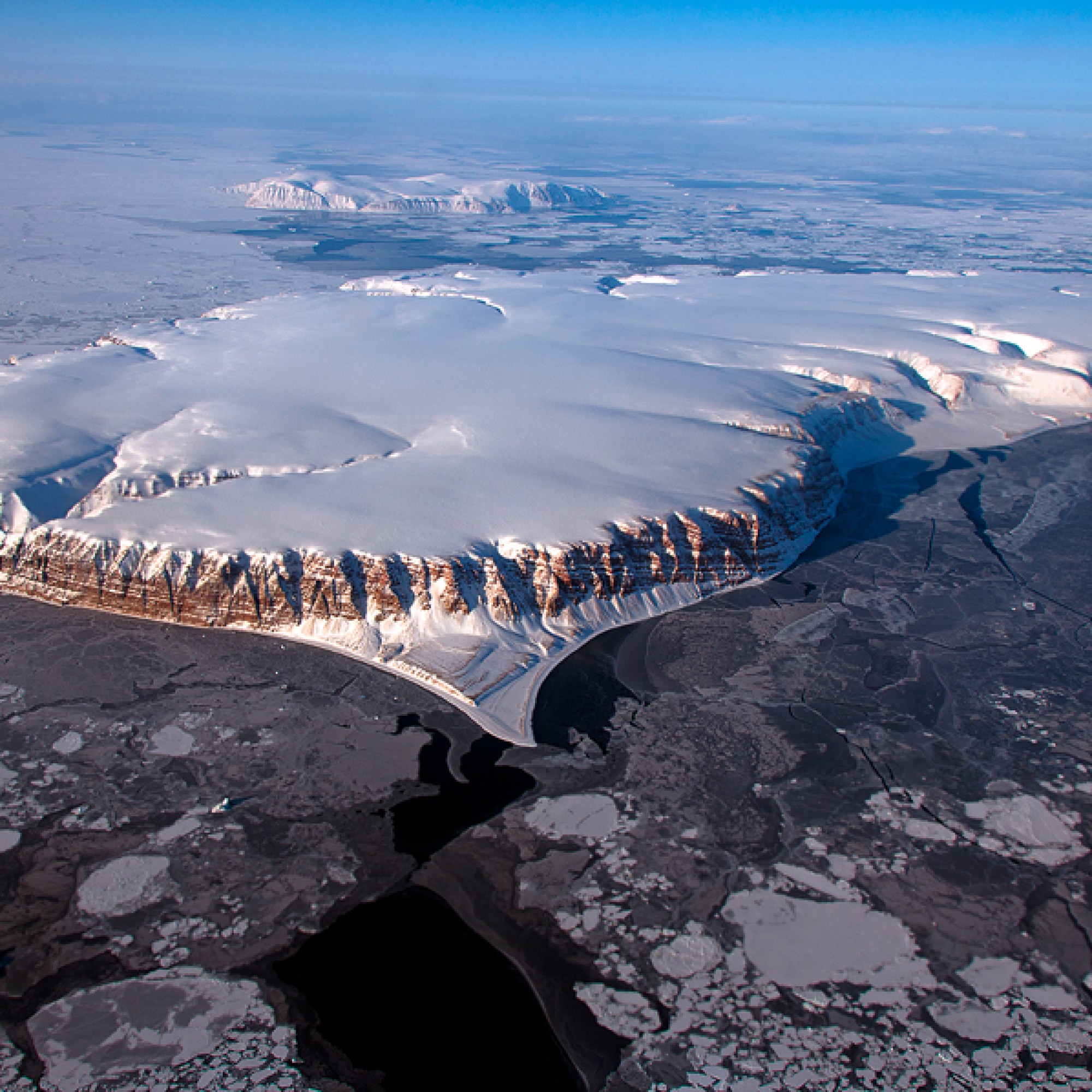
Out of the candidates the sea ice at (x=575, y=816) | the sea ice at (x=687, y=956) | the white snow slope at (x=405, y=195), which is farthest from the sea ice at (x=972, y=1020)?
the white snow slope at (x=405, y=195)

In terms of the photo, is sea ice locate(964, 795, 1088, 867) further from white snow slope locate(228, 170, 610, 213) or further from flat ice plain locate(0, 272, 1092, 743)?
white snow slope locate(228, 170, 610, 213)

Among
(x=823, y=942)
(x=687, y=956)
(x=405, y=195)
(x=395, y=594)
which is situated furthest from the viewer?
(x=405, y=195)

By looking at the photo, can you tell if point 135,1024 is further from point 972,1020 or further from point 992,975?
point 992,975

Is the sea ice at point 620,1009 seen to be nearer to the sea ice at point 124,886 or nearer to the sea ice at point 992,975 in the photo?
the sea ice at point 992,975

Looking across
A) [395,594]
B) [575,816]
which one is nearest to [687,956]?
[575,816]

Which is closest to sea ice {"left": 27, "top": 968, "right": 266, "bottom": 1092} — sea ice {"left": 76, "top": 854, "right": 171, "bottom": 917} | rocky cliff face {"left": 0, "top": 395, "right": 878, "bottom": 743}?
sea ice {"left": 76, "top": 854, "right": 171, "bottom": 917}

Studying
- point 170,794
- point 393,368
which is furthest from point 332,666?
point 393,368
